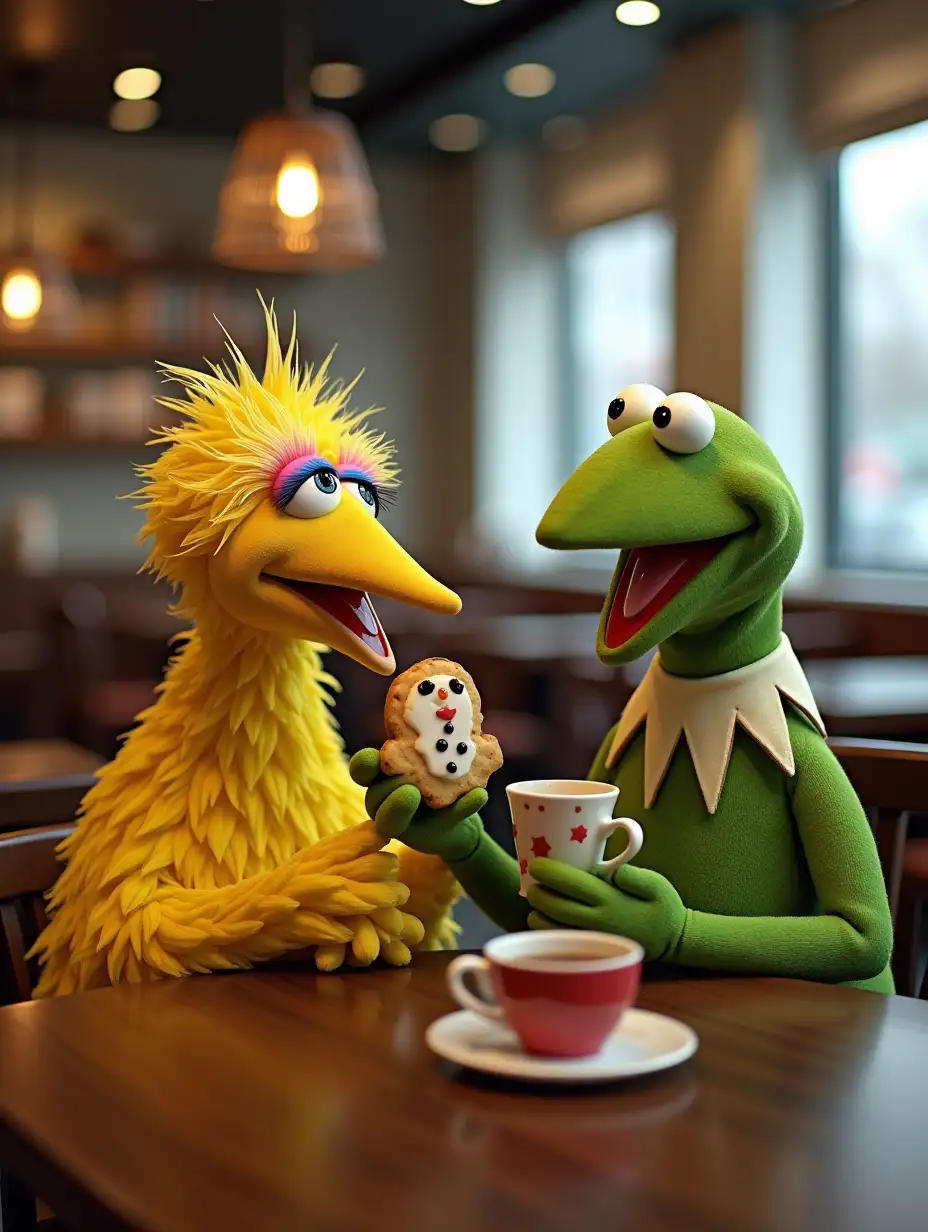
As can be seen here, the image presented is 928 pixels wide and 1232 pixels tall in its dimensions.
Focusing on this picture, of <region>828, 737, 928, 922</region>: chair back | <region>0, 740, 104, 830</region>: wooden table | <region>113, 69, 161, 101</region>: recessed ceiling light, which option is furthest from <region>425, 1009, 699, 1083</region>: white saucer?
<region>113, 69, 161, 101</region>: recessed ceiling light

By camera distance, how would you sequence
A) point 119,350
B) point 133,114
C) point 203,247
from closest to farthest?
point 133,114 < point 119,350 < point 203,247

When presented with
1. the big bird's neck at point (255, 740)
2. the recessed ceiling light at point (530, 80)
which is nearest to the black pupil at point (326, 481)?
the big bird's neck at point (255, 740)

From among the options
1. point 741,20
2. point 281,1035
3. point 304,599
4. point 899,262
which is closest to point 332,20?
point 741,20

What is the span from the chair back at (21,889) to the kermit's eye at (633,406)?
2.07 ft

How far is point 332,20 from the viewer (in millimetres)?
5758

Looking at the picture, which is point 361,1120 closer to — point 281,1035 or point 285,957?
point 281,1035

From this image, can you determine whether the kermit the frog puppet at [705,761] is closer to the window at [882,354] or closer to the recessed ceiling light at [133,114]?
the window at [882,354]

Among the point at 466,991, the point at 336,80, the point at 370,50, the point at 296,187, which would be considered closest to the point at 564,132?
the point at 336,80

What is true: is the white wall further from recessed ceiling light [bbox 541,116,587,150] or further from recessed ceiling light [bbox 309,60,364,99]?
recessed ceiling light [bbox 309,60,364,99]

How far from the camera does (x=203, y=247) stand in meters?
7.73

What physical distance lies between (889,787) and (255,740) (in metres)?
0.63

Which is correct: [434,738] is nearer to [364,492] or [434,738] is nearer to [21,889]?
[364,492]

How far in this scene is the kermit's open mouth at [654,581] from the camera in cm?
121

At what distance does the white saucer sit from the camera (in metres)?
0.92
